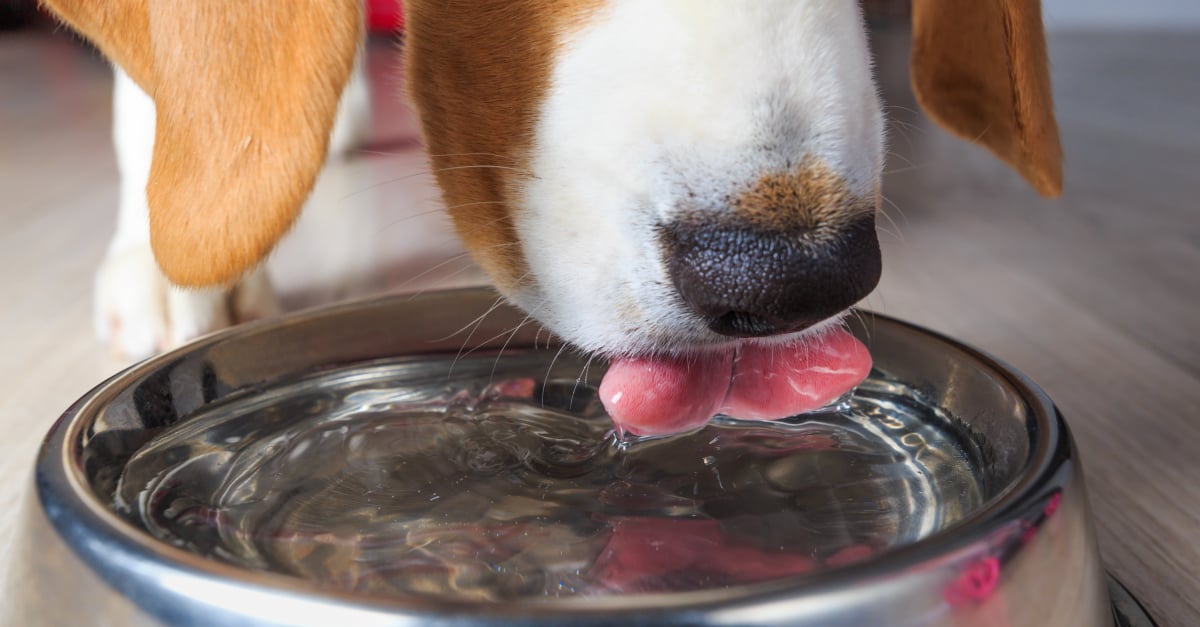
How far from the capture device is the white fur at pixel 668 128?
2.24 ft

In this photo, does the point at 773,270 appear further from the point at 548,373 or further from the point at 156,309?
the point at 156,309

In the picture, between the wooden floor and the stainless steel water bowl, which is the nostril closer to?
the stainless steel water bowl

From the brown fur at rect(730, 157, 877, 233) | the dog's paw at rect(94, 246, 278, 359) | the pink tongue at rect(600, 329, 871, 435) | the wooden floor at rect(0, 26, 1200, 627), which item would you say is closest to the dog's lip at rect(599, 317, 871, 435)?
the pink tongue at rect(600, 329, 871, 435)

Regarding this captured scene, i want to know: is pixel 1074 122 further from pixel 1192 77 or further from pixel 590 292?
pixel 590 292

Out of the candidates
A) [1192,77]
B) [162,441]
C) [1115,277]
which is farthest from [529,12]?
[1192,77]

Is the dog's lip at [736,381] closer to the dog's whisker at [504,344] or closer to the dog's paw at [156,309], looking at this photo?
the dog's whisker at [504,344]

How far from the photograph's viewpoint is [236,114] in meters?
0.86

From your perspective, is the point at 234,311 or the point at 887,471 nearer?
the point at 887,471

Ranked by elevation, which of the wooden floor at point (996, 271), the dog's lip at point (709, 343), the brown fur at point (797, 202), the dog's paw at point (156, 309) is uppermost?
the brown fur at point (797, 202)

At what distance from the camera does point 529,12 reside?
0.83m

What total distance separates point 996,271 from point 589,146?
932 millimetres

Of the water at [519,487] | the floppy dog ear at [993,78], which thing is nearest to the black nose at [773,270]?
the water at [519,487]

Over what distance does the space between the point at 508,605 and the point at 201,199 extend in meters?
0.52

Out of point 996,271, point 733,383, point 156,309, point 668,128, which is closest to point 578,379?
point 733,383
